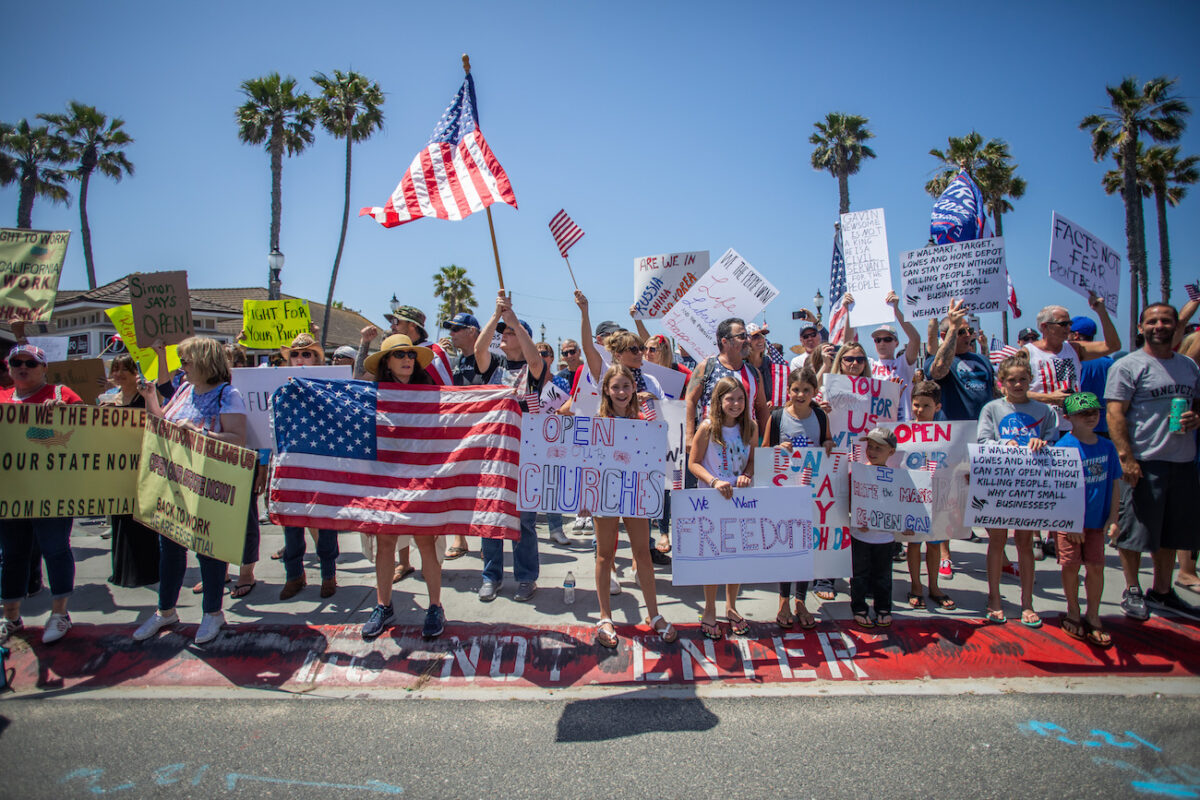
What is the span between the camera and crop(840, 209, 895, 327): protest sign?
6.66 metres

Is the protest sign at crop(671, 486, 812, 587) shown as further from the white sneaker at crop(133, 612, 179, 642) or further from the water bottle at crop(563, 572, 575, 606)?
the white sneaker at crop(133, 612, 179, 642)

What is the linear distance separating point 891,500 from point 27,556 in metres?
6.40

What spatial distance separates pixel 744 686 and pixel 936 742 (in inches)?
42.7

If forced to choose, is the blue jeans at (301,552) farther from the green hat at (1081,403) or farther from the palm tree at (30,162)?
the palm tree at (30,162)

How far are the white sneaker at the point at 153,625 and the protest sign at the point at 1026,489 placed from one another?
599 centimetres

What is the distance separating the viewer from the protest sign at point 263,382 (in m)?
5.93

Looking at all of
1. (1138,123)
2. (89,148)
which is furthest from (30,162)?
(1138,123)

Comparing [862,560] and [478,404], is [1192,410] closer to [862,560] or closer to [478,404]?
[862,560]

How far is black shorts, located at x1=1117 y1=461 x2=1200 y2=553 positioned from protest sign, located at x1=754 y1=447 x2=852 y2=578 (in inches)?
91.7

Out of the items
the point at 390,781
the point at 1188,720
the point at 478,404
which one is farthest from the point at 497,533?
the point at 1188,720

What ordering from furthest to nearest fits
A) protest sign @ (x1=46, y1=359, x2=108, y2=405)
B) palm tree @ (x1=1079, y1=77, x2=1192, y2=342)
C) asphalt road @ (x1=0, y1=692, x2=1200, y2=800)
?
palm tree @ (x1=1079, y1=77, x2=1192, y2=342) → protest sign @ (x1=46, y1=359, x2=108, y2=405) → asphalt road @ (x1=0, y1=692, x2=1200, y2=800)

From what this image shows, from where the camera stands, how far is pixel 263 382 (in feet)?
20.2

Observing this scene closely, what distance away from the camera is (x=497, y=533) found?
4.19m

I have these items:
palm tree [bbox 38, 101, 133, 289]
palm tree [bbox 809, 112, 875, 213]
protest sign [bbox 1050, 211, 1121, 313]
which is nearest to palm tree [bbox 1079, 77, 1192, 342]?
palm tree [bbox 809, 112, 875, 213]
